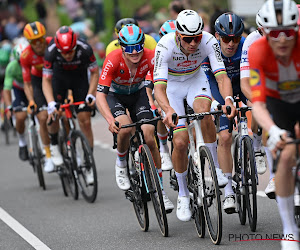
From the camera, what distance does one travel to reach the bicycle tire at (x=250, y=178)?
8.07 m

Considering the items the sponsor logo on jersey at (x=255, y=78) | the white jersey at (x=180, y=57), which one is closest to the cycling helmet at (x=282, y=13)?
the sponsor logo on jersey at (x=255, y=78)

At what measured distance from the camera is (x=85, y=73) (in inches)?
477

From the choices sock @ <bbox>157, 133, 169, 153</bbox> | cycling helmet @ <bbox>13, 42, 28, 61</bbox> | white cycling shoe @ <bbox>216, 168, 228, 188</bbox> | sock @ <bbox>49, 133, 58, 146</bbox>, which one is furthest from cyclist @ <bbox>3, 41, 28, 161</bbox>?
white cycling shoe @ <bbox>216, 168, 228, 188</bbox>

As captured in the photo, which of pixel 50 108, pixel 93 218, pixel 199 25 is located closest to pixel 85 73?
pixel 50 108

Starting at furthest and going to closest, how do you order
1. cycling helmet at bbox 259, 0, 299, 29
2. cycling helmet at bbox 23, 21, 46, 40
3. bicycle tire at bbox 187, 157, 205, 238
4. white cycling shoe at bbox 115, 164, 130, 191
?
cycling helmet at bbox 23, 21, 46, 40, white cycling shoe at bbox 115, 164, 130, 191, bicycle tire at bbox 187, 157, 205, 238, cycling helmet at bbox 259, 0, 299, 29

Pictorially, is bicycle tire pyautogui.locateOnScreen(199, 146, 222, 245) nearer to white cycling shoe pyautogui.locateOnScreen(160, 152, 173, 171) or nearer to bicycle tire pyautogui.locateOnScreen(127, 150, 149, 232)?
bicycle tire pyautogui.locateOnScreen(127, 150, 149, 232)

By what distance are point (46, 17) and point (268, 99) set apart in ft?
73.5

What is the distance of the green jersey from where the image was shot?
552 inches

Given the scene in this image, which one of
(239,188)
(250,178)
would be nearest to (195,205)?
(239,188)

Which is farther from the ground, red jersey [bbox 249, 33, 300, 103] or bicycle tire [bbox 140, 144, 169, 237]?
red jersey [bbox 249, 33, 300, 103]

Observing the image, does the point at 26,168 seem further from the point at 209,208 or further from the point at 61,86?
the point at 209,208

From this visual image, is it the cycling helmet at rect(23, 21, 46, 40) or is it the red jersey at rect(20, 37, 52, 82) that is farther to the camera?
the red jersey at rect(20, 37, 52, 82)

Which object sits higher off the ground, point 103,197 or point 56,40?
point 56,40

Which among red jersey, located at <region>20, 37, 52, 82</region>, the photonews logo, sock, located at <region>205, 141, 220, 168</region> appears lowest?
the photonews logo
